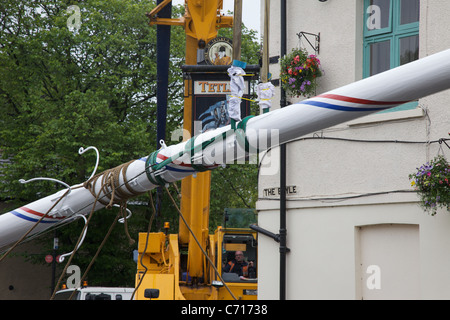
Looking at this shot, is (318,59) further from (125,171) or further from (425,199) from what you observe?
(125,171)

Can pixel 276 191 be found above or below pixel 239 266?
above

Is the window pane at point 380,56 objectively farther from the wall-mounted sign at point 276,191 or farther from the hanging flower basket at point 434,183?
the wall-mounted sign at point 276,191

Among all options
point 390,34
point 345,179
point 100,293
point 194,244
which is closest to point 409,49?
point 390,34

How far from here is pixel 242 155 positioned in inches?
170

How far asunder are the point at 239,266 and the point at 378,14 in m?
7.08

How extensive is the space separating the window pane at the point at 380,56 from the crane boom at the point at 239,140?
5.32 meters

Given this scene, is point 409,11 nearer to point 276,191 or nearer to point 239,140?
point 276,191

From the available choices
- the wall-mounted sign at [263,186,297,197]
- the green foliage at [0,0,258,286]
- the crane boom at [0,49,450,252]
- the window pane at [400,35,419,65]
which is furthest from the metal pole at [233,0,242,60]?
the green foliage at [0,0,258,286]

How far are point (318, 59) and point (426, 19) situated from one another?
182cm

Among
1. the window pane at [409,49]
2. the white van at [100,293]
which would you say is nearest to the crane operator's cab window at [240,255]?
the white van at [100,293]

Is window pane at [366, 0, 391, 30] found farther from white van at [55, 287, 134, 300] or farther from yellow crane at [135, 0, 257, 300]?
white van at [55, 287, 134, 300]

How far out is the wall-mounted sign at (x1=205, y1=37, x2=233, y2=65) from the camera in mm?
11375

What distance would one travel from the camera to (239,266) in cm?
1519
